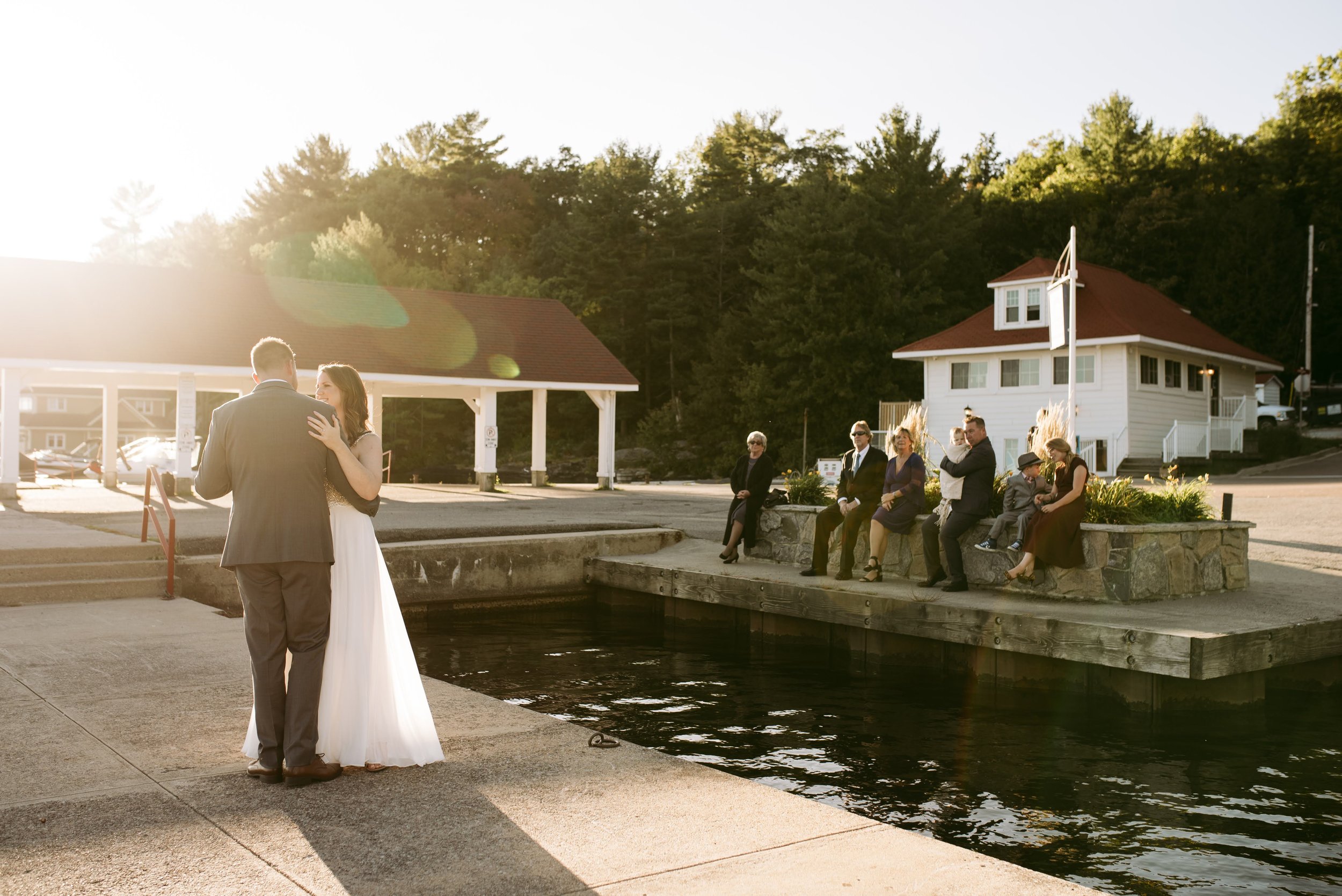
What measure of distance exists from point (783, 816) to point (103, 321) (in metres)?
25.1

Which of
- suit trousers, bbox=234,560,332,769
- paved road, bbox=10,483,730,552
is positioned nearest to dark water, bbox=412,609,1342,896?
suit trousers, bbox=234,560,332,769

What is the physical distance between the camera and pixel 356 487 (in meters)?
4.80

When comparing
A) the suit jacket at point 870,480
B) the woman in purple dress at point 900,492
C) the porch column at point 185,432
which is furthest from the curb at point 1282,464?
the porch column at point 185,432

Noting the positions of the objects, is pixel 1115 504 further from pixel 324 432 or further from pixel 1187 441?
pixel 1187 441

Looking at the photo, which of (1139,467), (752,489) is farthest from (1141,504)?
(1139,467)

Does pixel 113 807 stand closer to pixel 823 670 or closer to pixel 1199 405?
pixel 823 670

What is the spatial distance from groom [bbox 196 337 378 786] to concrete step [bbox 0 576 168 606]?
6.95 metres

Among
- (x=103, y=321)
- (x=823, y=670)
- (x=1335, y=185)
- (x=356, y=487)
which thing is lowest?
(x=823, y=670)

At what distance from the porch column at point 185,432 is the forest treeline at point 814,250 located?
84.1 feet

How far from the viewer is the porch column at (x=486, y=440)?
28344mm

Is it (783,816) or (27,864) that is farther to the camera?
(783,816)

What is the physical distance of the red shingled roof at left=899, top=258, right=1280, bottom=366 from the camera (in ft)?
112

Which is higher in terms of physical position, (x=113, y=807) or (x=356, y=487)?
(x=356, y=487)

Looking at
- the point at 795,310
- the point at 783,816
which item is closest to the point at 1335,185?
the point at 795,310
